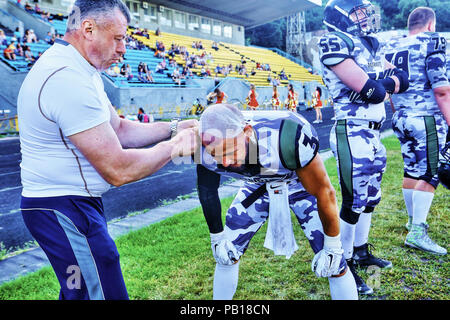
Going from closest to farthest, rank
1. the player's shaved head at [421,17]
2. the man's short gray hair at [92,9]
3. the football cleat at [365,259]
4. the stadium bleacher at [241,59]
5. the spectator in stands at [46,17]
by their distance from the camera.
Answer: the man's short gray hair at [92,9] → the football cleat at [365,259] → the player's shaved head at [421,17] → the spectator in stands at [46,17] → the stadium bleacher at [241,59]

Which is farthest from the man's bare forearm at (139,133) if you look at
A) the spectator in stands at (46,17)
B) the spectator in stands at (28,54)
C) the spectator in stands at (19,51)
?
the spectator in stands at (46,17)

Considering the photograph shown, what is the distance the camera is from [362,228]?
3.29 metres

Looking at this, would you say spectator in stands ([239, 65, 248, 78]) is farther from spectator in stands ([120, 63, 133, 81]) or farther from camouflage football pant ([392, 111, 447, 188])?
camouflage football pant ([392, 111, 447, 188])

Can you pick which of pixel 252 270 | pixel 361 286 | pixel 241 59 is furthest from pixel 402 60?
pixel 241 59

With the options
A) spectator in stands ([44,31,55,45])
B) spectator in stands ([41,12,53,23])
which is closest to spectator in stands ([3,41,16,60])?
spectator in stands ([44,31,55,45])

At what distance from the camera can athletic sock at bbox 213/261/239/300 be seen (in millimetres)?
2467

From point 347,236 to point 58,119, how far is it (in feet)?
8.08

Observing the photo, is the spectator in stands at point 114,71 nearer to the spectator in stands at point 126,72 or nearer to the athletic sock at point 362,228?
the spectator in stands at point 126,72

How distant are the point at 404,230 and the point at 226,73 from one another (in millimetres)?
24616

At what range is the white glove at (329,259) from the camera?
2.27m

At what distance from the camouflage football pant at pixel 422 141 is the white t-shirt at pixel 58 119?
10.1 ft

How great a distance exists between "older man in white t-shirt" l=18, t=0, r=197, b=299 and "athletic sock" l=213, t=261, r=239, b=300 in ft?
2.56

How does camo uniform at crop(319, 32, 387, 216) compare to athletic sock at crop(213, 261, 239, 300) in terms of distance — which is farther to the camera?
camo uniform at crop(319, 32, 387, 216)

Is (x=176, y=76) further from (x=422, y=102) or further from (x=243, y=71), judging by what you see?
(x=422, y=102)
